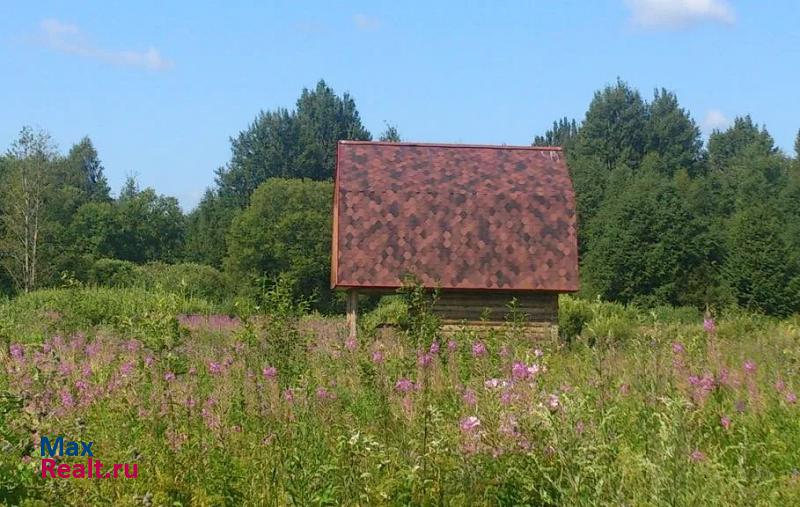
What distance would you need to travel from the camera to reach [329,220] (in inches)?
1629

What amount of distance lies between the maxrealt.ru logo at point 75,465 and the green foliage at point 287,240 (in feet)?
110

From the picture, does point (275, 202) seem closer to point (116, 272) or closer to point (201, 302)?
point (116, 272)

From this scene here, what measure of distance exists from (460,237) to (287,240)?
2500 centimetres

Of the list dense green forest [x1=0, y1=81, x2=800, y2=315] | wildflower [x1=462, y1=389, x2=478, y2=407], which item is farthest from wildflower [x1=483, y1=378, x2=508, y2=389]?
dense green forest [x1=0, y1=81, x2=800, y2=315]

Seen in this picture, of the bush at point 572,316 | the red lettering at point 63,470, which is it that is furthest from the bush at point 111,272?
the red lettering at point 63,470

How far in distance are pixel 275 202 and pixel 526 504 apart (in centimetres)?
3828

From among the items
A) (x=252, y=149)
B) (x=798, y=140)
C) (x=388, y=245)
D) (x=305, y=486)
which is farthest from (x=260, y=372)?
(x=798, y=140)

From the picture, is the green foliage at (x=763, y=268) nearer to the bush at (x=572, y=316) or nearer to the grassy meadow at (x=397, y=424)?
the bush at (x=572, y=316)

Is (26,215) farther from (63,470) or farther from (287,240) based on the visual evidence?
(63,470)

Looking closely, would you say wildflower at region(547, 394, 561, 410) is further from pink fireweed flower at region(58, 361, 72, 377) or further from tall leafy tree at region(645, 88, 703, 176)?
tall leafy tree at region(645, 88, 703, 176)

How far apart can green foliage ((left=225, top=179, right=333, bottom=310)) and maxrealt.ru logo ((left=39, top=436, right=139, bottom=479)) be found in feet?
110

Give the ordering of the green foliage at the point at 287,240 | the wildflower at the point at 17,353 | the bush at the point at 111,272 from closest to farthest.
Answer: the wildflower at the point at 17,353 < the green foliage at the point at 287,240 < the bush at the point at 111,272

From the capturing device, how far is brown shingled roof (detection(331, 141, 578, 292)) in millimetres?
16109

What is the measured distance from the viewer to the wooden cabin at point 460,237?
634 inches
